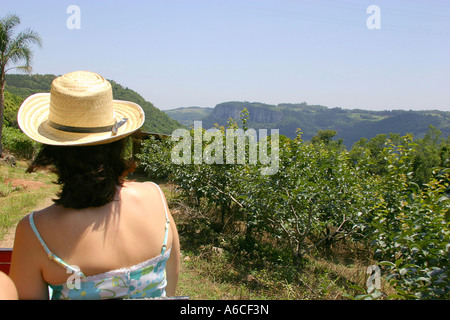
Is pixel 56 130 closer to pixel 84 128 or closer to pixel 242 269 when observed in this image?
pixel 84 128

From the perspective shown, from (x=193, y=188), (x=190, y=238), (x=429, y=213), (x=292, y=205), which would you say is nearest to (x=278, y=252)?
(x=292, y=205)

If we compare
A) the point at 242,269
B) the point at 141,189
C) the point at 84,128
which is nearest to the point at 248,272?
the point at 242,269

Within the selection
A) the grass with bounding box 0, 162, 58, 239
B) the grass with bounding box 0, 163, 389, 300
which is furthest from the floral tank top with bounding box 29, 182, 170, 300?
the grass with bounding box 0, 162, 58, 239

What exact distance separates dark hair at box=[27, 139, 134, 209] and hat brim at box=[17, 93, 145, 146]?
0.04m

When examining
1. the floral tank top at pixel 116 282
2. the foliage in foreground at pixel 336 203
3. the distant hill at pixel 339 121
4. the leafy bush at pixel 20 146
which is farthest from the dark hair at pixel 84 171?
the distant hill at pixel 339 121

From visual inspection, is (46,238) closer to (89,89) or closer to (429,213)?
(89,89)

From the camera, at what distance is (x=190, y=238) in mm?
6617

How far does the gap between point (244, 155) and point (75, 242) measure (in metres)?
5.47

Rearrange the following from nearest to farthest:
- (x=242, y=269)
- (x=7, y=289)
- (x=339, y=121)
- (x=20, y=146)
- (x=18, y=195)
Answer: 1. (x=7, y=289)
2. (x=242, y=269)
3. (x=18, y=195)
4. (x=20, y=146)
5. (x=339, y=121)

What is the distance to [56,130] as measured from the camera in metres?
1.41

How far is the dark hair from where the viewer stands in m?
1.22

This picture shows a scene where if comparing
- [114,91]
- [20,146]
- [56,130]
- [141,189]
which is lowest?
[20,146]

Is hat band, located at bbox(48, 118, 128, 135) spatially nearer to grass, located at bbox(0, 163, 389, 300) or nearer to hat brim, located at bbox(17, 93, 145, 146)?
hat brim, located at bbox(17, 93, 145, 146)

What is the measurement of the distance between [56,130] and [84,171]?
30 centimetres
